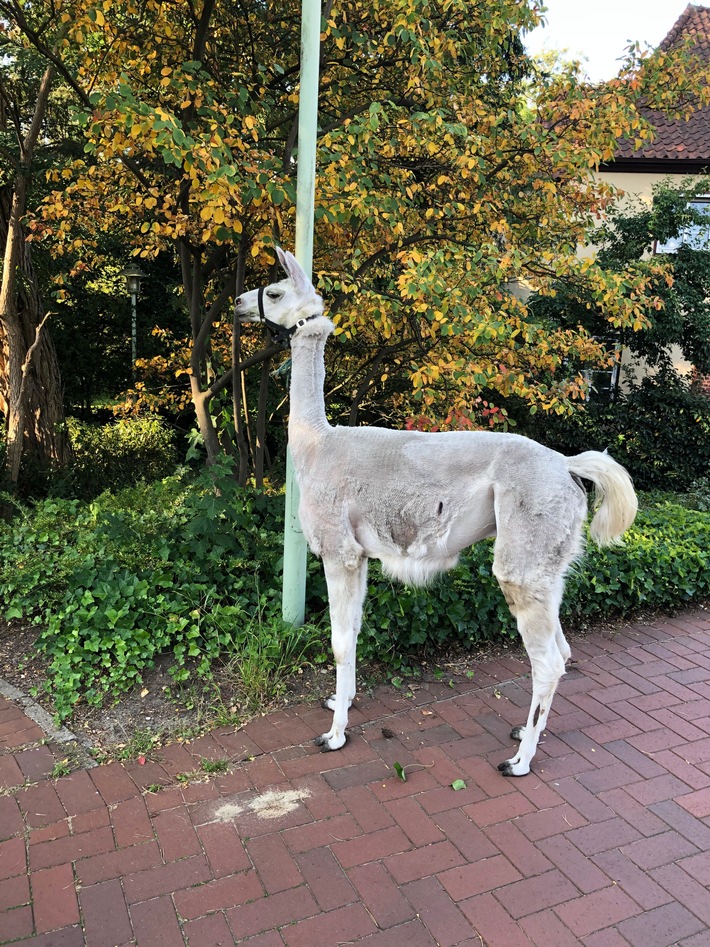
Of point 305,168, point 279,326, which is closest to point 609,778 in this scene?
point 279,326

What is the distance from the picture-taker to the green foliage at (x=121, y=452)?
9016 millimetres

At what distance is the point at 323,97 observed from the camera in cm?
602

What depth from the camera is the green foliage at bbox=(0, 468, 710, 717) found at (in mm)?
4227

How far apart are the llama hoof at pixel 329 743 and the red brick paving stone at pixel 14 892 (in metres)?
1.48

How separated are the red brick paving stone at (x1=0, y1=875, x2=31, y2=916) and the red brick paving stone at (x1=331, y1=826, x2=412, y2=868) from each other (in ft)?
4.04

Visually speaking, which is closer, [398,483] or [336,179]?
[398,483]

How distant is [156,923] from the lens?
8.38ft

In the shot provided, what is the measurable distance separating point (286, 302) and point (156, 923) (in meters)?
2.80

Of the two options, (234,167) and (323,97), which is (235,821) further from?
(323,97)

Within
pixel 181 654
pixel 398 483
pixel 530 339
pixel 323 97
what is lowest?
pixel 181 654

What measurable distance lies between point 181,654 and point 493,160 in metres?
4.72

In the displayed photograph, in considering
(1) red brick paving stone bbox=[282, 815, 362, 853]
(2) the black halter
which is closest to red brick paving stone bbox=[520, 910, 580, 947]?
(1) red brick paving stone bbox=[282, 815, 362, 853]

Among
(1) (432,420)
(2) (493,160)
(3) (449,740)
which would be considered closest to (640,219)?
(2) (493,160)

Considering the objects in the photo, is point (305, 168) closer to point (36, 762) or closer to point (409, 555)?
point (409, 555)
